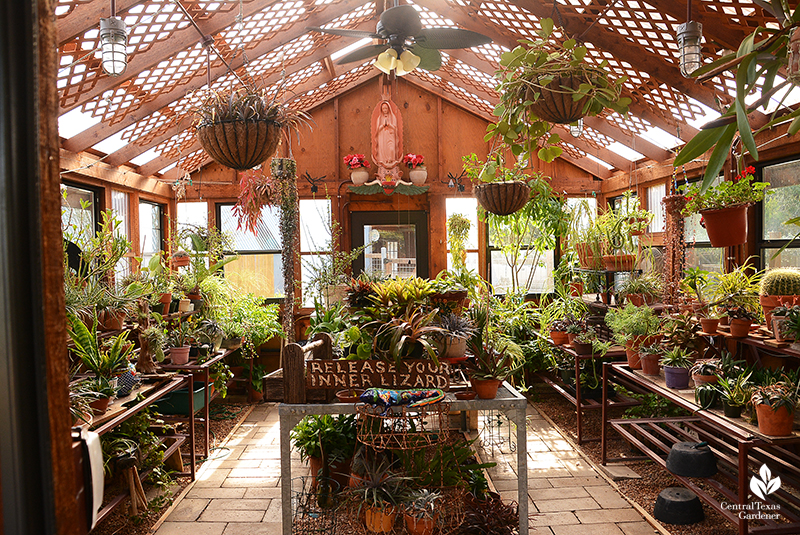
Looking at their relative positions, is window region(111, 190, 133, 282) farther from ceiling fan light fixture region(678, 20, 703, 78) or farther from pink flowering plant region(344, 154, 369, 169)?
ceiling fan light fixture region(678, 20, 703, 78)

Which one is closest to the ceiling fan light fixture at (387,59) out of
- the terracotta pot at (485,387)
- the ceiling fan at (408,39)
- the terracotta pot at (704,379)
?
the ceiling fan at (408,39)

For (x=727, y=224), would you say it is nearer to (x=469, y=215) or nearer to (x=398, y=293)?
(x=398, y=293)

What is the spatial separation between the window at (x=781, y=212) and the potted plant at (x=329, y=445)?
9.98 feet

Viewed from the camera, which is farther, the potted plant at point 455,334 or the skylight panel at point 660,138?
the skylight panel at point 660,138

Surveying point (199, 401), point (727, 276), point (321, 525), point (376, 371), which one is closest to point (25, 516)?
point (376, 371)

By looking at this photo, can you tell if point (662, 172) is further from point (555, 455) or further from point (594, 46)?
point (555, 455)

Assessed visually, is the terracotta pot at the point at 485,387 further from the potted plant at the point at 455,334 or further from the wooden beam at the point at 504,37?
the wooden beam at the point at 504,37

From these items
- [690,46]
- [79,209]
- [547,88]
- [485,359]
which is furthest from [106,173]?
[690,46]

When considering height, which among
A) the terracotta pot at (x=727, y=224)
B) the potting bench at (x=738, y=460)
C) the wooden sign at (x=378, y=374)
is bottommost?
the potting bench at (x=738, y=460)

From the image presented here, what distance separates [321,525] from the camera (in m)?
2.97

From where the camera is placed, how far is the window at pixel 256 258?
22.2ft

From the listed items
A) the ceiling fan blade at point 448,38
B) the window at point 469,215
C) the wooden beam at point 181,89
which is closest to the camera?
the ceiling fan blade at point 448,38

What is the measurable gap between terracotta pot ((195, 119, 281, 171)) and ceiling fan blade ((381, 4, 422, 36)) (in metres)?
0.90

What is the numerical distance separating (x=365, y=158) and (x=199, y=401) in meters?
3.71
